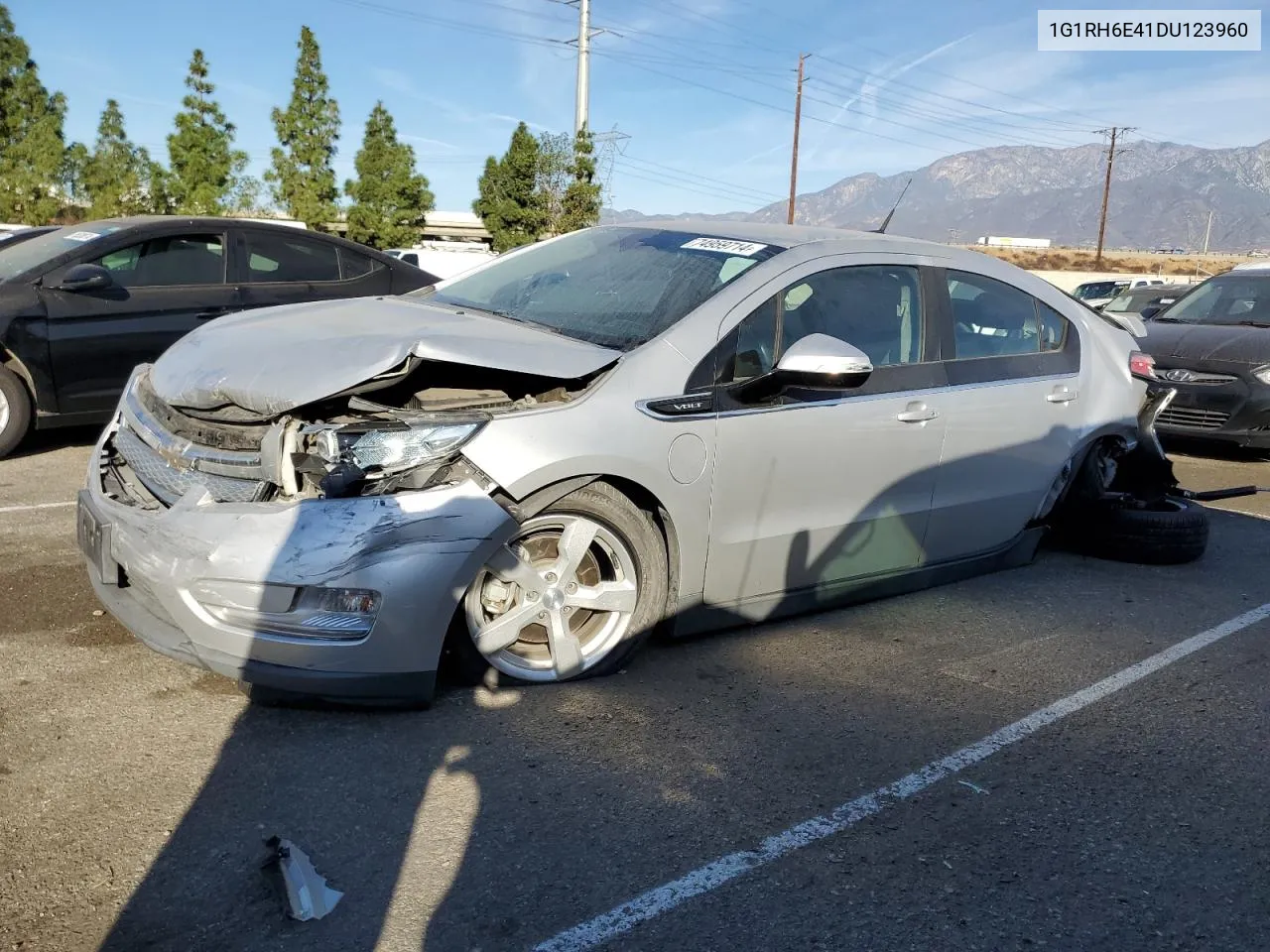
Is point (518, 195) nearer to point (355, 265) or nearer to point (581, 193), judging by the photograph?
point (581, 193)

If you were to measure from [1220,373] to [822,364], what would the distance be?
6379mm

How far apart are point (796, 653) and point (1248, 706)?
1.66m

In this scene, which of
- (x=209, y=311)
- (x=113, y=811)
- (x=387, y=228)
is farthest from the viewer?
(x=387, y=228)

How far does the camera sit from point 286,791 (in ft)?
9.37

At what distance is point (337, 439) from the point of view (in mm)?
3135

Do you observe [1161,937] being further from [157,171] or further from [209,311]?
[157,171]

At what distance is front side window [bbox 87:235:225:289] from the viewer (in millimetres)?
7008

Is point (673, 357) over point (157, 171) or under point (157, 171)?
under

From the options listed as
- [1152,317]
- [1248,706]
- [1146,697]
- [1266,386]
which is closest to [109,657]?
[1146,697]

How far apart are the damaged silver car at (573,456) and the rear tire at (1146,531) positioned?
0.79 meters

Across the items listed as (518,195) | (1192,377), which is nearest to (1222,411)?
(1192,377)

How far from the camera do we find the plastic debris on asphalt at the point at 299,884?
234 cm

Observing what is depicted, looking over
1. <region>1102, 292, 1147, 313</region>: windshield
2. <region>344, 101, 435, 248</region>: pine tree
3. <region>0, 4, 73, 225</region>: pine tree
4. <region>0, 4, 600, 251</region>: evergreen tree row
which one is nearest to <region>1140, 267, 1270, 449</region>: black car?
<region>1102, 292, 1147, 313</region>: windshield

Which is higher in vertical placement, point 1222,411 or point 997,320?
point 997,320
